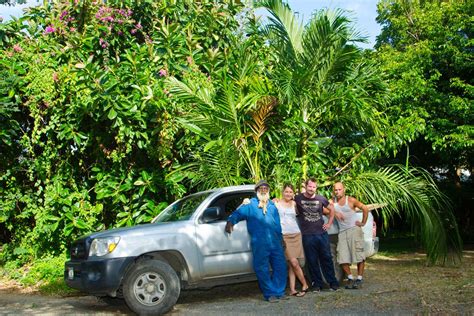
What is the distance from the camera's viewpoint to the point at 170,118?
1093 centimetres

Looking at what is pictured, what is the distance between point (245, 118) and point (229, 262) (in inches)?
114

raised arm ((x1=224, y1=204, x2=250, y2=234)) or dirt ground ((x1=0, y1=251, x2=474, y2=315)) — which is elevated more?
raised arm ((x1=224, y1=204, x2=250, y2=234))

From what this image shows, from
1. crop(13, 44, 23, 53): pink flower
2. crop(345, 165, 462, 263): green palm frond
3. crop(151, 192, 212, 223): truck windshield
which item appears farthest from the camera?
crop(13, 44, 23, 53): pink flower

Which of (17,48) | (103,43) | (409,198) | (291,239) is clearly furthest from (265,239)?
(17,48)

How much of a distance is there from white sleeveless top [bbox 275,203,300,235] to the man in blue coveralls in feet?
1.10

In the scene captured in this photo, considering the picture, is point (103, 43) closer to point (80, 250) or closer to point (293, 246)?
point (80, 250)

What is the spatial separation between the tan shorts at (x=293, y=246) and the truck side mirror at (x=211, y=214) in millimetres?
1127

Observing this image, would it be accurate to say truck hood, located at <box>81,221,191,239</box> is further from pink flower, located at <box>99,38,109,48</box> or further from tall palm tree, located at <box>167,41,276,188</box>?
pink flower, located at <box>99,38,109,48</box>

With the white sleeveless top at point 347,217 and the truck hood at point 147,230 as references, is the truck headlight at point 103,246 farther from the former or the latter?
the white sleeveless top at point 347,217

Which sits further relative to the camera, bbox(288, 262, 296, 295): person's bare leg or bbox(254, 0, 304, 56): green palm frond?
bbox(254, 0, 304, 56): green palm frond

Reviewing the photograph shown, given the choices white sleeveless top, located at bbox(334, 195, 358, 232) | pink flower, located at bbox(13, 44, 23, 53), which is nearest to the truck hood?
white sleeveless top, located at bbox(334, 195, 358, 232)

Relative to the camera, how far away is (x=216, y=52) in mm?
12461

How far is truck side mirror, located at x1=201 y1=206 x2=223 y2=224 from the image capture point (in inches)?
326

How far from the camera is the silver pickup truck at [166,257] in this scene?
777 centimetres
